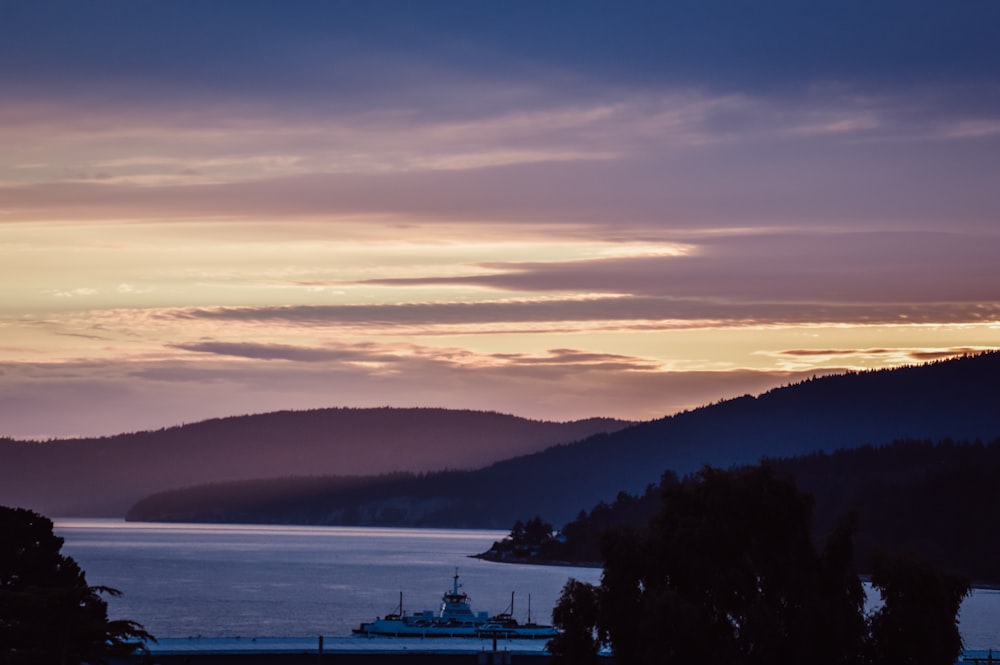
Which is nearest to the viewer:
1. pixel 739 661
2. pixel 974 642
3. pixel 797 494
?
pixel 739 661

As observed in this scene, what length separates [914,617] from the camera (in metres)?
45.2

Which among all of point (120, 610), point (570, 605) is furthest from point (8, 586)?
point (120, 610)

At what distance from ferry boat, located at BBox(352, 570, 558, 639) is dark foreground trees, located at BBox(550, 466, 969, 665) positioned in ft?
178

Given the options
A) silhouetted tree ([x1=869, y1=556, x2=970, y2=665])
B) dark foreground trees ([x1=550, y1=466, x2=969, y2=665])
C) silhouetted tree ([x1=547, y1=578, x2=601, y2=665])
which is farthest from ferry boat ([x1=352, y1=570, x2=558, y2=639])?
silhouetted tree ([x1=869, y1=556, x2=970, y2=665])

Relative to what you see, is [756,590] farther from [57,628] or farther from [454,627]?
[454,627]

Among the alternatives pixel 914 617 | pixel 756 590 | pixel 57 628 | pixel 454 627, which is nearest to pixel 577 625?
pixel 756 590

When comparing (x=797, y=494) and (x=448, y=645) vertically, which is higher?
(x=797, y=494)

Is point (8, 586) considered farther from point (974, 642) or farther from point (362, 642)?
point (974, 642)

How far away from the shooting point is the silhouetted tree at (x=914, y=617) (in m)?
45.2

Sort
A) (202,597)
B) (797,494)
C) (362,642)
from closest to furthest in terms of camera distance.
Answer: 1. (797,494)
2. (362,642)
3. (202,597)

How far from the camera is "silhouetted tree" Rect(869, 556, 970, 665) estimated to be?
45.2 meters

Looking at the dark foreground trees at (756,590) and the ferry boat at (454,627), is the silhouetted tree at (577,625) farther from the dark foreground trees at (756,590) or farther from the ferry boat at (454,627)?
the ferry boat at (454,627)

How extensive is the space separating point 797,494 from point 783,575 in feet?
8.46

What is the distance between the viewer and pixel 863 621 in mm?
45906
